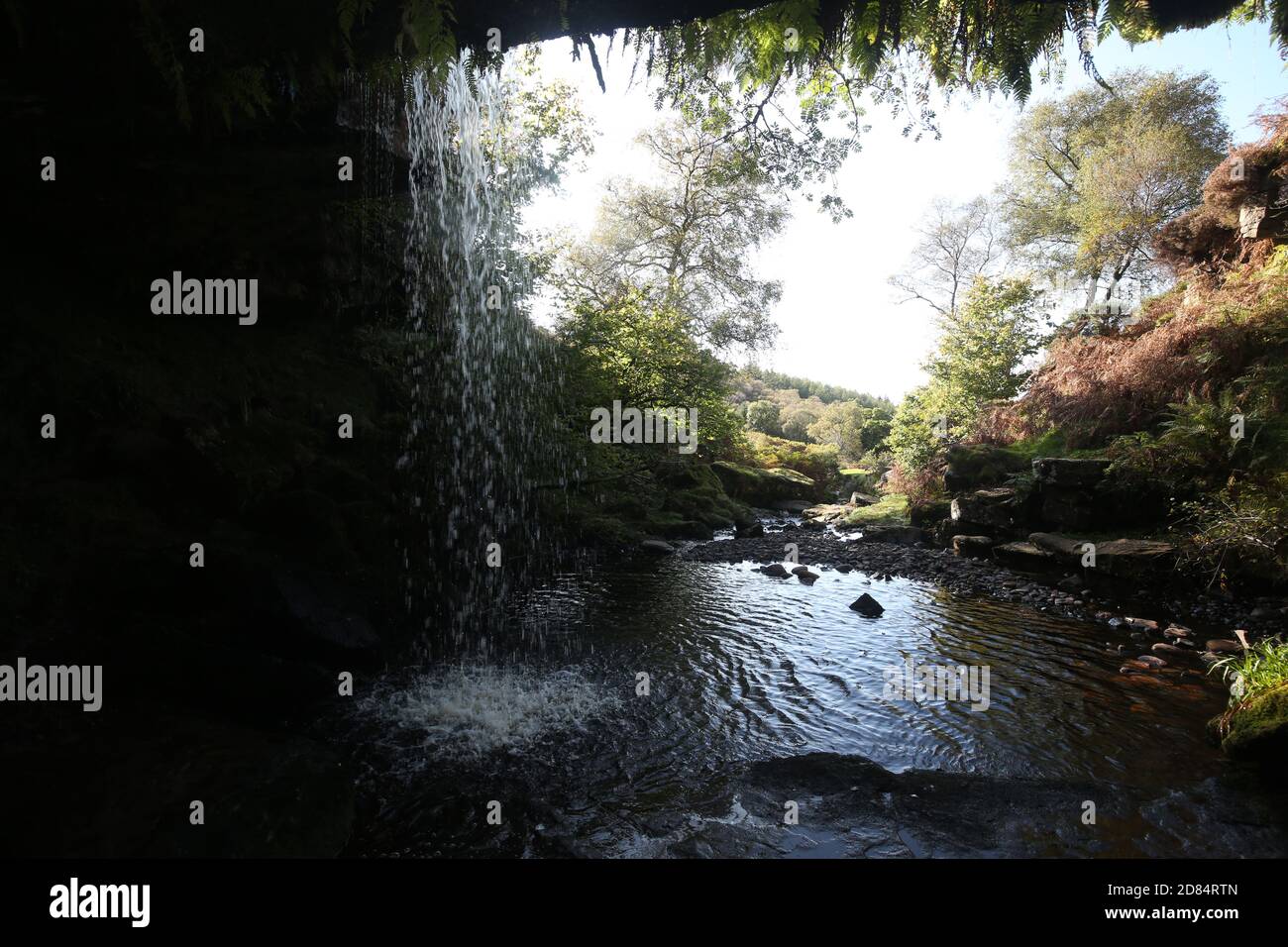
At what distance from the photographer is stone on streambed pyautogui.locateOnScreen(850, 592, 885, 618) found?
8953mm

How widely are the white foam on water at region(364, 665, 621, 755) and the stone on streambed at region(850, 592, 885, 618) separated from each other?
16.9 ft

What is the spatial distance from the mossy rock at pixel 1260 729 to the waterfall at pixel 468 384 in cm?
725

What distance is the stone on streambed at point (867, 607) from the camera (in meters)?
8.95

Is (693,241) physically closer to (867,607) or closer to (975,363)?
(975,363)

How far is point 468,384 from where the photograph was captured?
958 centimetres

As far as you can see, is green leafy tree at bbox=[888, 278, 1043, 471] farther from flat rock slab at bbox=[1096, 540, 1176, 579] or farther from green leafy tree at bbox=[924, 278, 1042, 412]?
flat rock slab at bbox=[1096, 540, 1176, 579]

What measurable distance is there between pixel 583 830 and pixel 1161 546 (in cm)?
1045

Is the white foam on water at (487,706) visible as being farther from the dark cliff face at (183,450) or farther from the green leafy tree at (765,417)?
the green leafy tree at (765,417)

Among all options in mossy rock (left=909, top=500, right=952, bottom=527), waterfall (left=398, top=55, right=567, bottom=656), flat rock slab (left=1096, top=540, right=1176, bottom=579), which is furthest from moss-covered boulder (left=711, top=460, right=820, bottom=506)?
flat rock slab (left=1096, top=540, right=1176, bottom=579)

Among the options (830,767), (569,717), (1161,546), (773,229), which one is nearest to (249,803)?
(569,717)

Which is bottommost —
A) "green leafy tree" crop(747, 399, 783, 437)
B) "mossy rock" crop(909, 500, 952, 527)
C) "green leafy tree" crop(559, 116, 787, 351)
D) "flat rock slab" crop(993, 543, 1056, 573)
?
"flat rock slab" crop(993, 543, 1056, 573)

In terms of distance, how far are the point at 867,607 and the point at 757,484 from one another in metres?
16.7

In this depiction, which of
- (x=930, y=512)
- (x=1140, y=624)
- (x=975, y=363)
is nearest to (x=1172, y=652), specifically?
(x=1140, y=624)
